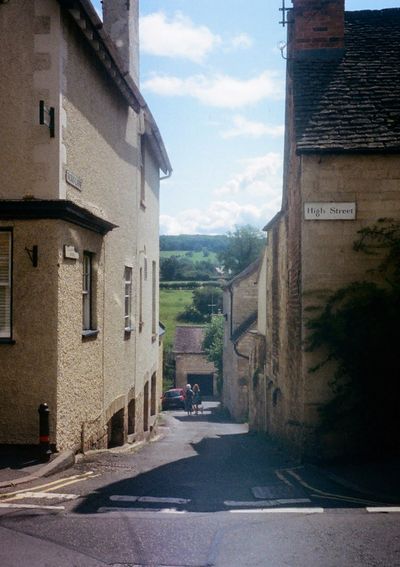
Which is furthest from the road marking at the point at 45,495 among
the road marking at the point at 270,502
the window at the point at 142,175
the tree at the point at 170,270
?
the tree at the point at 170,270

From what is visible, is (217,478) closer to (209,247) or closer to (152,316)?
(152,316)

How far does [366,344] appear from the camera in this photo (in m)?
10.4

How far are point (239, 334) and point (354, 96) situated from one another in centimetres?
2439

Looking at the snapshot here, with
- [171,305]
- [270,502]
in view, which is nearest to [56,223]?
[270,502]

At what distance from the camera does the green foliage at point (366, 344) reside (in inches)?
404

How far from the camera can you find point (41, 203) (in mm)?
9086

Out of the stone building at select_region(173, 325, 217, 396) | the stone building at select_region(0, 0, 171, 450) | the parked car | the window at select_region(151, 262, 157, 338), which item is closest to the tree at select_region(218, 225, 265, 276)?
→ the stone building at select_region(173, 325, 217, 396)

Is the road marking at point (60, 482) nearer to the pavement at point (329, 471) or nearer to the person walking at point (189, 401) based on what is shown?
the pavement at point (329, 471)

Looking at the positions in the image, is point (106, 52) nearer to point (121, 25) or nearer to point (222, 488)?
point (121, 25)

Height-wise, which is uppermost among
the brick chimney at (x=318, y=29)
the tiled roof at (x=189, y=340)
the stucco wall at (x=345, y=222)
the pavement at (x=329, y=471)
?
the brick chimney at (x=318, y=29)

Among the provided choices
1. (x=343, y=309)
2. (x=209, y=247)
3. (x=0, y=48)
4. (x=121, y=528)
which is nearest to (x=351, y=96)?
(x=343, y=309)

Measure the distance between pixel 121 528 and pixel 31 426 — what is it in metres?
3.62

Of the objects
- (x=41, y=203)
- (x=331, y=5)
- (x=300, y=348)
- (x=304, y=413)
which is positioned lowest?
(x=304, y=413)

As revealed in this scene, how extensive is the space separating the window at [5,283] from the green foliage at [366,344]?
5215 mm
